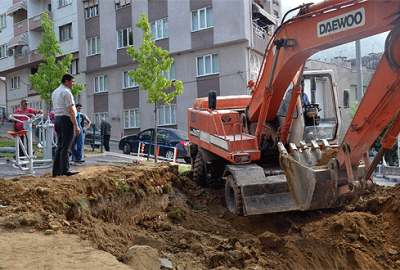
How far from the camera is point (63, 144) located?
7590mm

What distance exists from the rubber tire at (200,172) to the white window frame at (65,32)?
29151 mm

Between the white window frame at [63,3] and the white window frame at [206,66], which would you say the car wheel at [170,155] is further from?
the white window frame at [63,3]

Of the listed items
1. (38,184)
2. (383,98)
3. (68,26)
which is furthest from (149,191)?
(68,26)

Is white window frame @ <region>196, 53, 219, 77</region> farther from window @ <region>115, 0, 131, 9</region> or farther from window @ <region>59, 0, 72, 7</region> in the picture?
window @ <region>59, 0, 72, 7</region>

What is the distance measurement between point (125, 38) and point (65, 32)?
28.1 ft

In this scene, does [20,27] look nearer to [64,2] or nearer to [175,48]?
[64,2]

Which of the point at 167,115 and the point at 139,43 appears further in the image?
the point at 139,43

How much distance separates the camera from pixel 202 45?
25750 mm

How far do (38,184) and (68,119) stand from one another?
60.0 inches

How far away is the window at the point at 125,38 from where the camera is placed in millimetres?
30016

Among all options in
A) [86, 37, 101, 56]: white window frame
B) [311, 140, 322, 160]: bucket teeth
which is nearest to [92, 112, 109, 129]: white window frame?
[86, 37, 101, 56]: white window frame

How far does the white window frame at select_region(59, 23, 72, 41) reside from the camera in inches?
1403

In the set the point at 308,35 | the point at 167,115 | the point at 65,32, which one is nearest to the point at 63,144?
the point at 308,35

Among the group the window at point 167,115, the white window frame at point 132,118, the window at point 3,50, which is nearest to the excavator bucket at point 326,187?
the window at point 167,115
